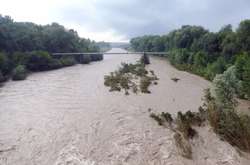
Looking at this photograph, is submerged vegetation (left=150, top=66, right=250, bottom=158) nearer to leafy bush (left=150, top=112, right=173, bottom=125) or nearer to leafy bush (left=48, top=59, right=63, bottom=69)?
leafy bush (left=150, top=112, right=173, bottom=125)

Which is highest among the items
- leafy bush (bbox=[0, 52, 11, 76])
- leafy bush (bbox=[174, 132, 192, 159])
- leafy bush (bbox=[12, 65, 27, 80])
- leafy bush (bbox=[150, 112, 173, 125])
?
leafy bush (bbox=[0, 52, 11, 76])

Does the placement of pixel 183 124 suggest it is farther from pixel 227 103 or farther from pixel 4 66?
pixel 4 66

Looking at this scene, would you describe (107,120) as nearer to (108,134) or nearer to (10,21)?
(108,134)

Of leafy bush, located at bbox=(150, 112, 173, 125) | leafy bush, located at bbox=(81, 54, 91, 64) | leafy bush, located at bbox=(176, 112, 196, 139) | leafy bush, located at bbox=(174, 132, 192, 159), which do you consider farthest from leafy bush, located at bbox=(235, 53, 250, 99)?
leafy bush, located at bbox=(81, 54, 91, 64)

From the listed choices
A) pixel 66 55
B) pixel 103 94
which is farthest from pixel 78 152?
pixel 66 55

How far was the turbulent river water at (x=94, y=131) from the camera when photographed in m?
8.11

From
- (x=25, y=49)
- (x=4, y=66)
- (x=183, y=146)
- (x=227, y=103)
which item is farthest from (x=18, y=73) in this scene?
(x=227, y=103)

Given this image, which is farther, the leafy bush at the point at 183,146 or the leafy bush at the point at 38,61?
the leafy bush at the point at 38,61

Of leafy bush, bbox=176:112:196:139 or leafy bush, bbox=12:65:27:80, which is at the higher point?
leafy bush, bbox=12:65:27:80

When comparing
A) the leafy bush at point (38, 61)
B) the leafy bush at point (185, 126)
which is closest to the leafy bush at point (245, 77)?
the leafy bush at point (185, 126)

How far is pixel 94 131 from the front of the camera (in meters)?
10.2

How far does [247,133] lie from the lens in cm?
888

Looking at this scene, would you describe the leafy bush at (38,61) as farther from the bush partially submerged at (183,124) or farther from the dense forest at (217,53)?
the bush partially submerged at (183,124)

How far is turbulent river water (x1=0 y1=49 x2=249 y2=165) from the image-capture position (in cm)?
811
